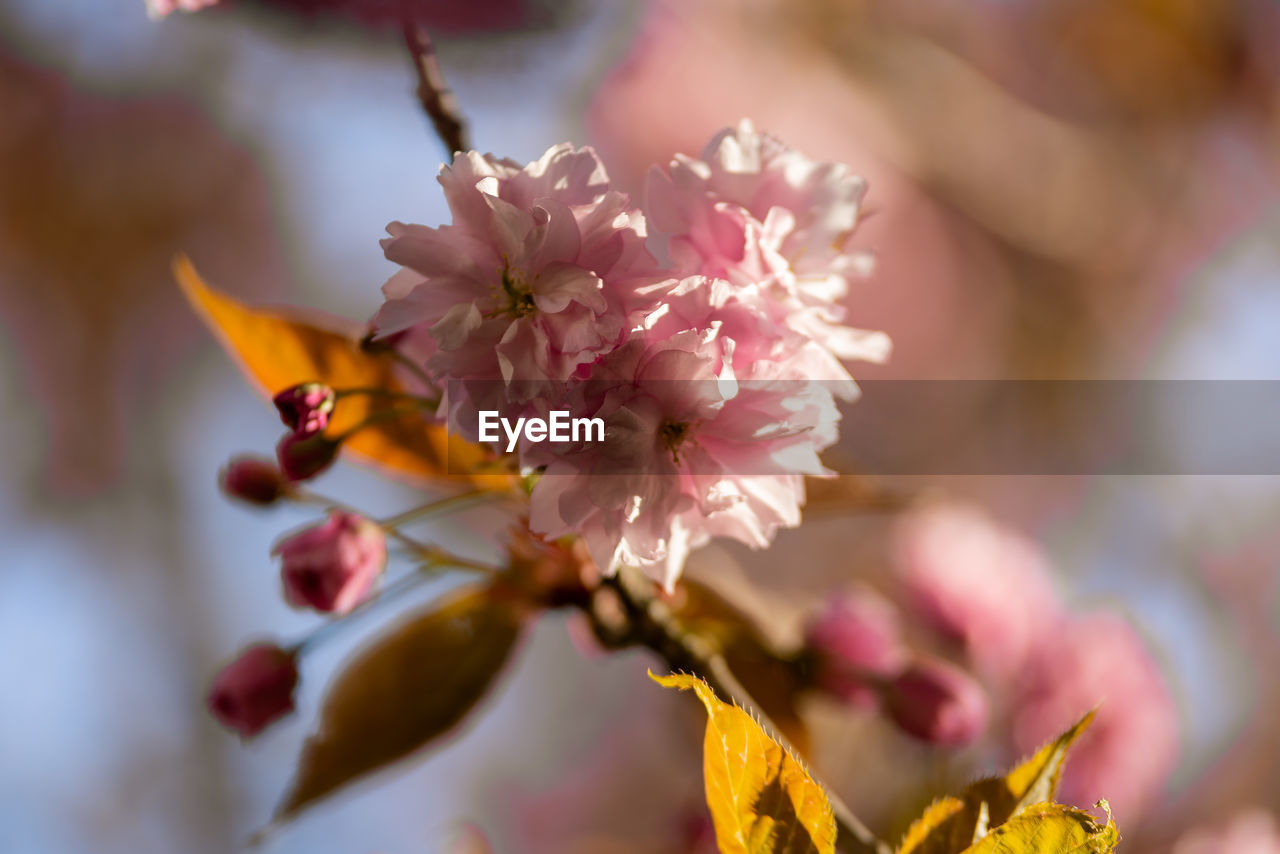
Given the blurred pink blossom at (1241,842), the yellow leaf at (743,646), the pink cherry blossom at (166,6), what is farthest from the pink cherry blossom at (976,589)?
the pink cherry blossom at (166,6)

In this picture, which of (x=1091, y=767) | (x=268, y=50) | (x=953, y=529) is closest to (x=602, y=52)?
(x=268, y=50)

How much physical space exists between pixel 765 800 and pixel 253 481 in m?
0.35

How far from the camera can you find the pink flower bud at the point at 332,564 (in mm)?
442

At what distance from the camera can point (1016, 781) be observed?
394 mm

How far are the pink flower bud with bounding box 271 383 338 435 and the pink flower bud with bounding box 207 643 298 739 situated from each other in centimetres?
19

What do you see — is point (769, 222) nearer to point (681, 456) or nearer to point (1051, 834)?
point (681, 456)

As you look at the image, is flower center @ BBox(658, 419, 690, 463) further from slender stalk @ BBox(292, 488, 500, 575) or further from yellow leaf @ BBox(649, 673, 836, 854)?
slender stalk @ BBox(292, 488, 500, 575)

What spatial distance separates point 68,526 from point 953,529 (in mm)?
1707

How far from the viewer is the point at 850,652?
654 millimetres

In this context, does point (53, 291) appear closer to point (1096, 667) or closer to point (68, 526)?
point (68, 526)

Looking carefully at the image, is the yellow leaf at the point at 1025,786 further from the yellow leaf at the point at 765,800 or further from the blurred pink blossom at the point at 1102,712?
the blurred pink blossom at the point at 1102,712

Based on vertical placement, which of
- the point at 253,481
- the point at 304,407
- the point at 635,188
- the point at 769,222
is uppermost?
the point at 769,222

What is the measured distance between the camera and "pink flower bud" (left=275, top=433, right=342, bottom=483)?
42cm

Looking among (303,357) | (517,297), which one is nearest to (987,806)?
(517,297)
